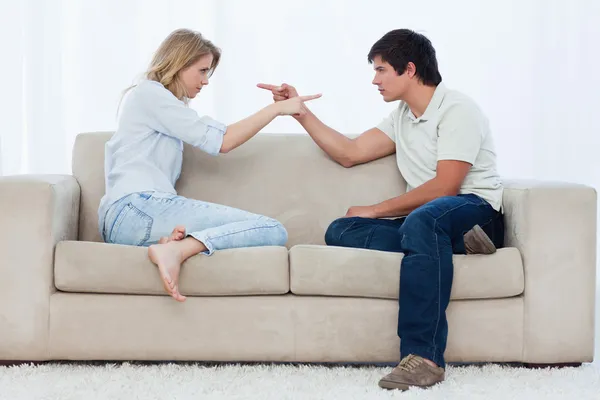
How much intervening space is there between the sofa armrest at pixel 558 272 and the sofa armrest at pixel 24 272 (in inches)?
55.1

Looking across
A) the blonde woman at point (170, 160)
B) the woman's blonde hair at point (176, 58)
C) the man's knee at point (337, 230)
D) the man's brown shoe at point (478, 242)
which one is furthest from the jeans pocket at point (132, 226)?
the man's brown shoe at point (478, 242)

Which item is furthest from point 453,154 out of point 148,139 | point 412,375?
point 148,139

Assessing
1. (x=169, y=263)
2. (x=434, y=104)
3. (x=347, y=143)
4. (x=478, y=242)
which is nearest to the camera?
(x=169, y=263)

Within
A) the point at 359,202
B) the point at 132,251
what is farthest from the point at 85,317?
the point at 359,202

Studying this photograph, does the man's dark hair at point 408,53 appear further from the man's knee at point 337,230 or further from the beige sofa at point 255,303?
the beige sofa at point 255,303

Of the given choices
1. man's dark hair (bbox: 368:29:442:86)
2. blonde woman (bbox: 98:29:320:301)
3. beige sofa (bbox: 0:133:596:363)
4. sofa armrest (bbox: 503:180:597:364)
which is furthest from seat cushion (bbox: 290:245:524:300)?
man's dark hair (bbox: 368:29:442:86)

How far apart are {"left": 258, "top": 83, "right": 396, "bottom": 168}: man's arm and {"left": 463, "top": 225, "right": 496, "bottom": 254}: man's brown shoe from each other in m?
0.62

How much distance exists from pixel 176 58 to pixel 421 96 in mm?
→ 834

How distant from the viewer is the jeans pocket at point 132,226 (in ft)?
7.75

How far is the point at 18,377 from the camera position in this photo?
2.10 m

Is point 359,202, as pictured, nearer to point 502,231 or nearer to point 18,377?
point 502,231

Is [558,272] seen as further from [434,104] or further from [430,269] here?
[434,104]

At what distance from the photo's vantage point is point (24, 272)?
87.4 inches

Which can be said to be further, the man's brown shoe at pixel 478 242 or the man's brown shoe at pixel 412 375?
the man's brown shoe at pixel 478 242
